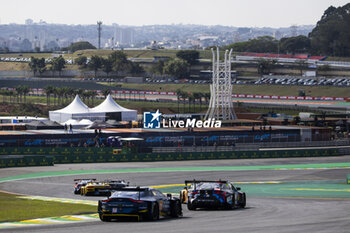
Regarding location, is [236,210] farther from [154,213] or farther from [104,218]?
[104,218]

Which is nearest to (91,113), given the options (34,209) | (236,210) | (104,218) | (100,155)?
(100,155)

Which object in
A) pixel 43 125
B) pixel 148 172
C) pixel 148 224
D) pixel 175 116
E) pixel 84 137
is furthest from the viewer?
pixel 175 116

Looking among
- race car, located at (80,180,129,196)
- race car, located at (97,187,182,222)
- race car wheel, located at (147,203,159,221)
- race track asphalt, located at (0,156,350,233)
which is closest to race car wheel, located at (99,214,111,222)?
race car, located at (97,187,182,222)

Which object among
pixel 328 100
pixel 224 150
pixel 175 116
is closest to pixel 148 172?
pixel 224 150

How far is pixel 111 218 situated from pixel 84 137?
50696 millimetres

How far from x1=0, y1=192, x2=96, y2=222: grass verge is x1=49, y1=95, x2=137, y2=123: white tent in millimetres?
64780

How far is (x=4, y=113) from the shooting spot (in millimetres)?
125438

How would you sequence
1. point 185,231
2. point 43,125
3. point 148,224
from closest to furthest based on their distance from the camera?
point 185,231 → point 148,224 → point 43,125

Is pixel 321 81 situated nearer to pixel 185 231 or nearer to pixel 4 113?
pixel 4 113

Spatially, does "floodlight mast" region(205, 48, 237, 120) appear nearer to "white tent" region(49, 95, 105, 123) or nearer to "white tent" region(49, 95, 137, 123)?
"white tent" region(49, 95, 137, 123)

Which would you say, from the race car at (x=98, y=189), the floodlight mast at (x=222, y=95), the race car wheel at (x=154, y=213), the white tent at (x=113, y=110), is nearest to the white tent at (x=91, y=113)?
the white tent at (x=113, y=110)

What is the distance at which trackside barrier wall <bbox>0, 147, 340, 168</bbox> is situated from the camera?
193 ft

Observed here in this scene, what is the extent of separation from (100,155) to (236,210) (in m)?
37.8

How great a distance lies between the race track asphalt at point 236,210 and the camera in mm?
20609
